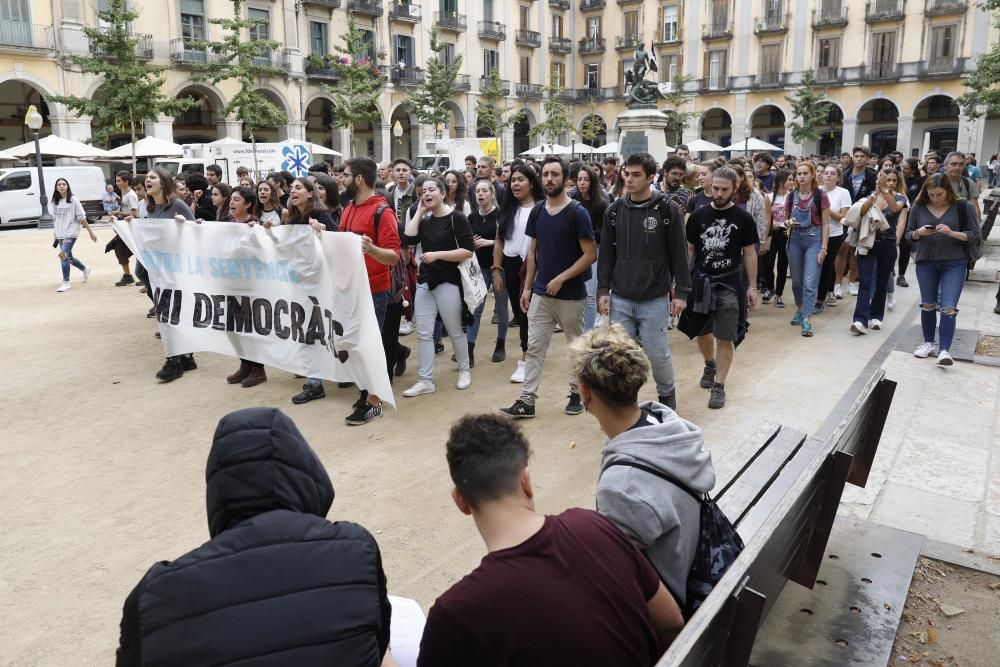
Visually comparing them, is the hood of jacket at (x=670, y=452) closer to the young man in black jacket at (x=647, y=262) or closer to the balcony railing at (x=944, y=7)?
the young man in black jacket at (x=647, y=262)

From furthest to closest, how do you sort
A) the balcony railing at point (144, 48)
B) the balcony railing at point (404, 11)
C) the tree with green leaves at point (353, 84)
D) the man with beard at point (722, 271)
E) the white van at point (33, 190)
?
the balcony railing at point (404, 11) < the tree with green leaves at point (353, 84) < the balcony railing at point (144, 48) < the white van at point (33, 190) < the man with beard at point (722, 271)

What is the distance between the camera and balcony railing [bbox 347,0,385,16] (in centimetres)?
3888

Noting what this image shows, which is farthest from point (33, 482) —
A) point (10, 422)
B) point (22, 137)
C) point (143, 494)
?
point (22, 137)

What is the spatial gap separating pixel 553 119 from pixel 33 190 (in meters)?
26.4

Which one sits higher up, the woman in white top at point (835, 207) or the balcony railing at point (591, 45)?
the balcony railing at point (591, 45)

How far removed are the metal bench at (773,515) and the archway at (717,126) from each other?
5051cm

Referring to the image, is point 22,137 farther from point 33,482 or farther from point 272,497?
point 272,497

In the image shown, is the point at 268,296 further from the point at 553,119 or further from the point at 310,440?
the point at 553,119

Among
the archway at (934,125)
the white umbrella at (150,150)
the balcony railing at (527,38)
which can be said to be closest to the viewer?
the white umbrella at (150,150)

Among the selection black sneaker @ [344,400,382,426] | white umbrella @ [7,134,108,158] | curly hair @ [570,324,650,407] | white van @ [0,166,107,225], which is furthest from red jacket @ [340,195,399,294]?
white umbrella @ [7,134,108,158]

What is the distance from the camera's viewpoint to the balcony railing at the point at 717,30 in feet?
155

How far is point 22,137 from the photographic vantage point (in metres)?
33.0

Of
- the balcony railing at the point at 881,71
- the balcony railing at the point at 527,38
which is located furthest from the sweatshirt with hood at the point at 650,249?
the balcony railing at the point at 527,38

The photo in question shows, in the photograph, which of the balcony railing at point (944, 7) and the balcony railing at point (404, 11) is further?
the balcony railing at point (944, 7)
